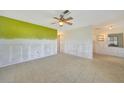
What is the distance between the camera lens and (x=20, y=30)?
492cm

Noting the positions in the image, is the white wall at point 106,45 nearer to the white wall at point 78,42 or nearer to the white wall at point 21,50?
the white wall at point 78,42

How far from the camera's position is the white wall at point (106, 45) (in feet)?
22.2

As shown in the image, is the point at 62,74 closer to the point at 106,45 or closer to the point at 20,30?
the point at 20,30

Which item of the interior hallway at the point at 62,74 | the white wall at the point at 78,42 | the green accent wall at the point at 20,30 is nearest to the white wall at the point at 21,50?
the green accent wall at the point at 20,30

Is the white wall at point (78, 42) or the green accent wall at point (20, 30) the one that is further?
the white wall at point (78, 42)

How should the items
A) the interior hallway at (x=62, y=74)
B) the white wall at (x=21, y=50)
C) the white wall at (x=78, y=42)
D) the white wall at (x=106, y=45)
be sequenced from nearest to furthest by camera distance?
the interior hallway at (x=62, y=74), the white wall at (x=21, y=50), the white wall at (x=78, y=42), the white wall at (x=106, y=45)

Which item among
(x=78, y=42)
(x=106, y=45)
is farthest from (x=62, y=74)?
(x=106, y=45)

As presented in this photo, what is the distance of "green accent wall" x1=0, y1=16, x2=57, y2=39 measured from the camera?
4.15 metres

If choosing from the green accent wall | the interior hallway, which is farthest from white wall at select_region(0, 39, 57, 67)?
the interior hallway

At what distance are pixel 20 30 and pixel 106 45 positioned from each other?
22.9ft

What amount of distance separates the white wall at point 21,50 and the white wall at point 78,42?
7.10 ft

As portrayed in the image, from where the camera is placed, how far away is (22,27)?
503cm
